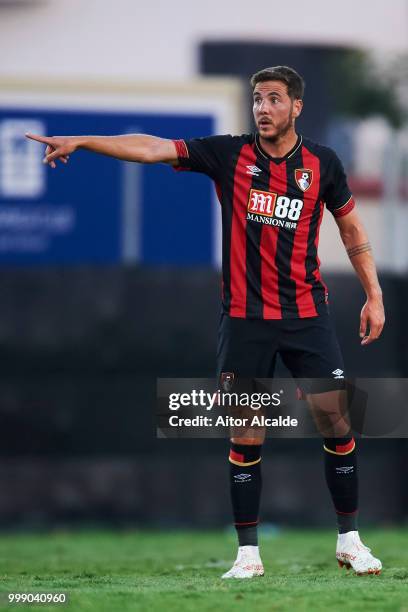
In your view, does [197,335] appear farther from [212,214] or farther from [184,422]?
[184,422]

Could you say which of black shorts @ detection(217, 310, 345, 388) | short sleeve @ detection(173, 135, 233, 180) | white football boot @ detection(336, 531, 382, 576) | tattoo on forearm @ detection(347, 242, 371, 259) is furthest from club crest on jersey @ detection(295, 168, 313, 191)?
white football boot @ detection(336, 531, 382, 576)

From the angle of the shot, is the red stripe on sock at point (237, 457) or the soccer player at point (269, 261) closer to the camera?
the soccer player at point (269, 261)

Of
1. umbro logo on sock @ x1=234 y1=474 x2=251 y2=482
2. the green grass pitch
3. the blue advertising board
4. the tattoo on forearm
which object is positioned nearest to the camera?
the green grass pitch

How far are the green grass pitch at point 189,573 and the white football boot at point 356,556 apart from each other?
58 mm

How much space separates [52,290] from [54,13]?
1043cm

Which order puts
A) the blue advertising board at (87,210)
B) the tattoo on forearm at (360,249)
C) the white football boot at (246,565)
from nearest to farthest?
the white football boot at (246,565)
the tattoo on forearm at (360,249)
the blue advertising board at (87,210)

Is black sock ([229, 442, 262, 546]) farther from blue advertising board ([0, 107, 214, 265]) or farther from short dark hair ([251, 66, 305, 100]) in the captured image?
blue advertising board ([0, 107, 214, 265])

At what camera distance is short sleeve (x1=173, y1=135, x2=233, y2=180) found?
7.51m

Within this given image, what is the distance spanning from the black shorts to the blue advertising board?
533 cm

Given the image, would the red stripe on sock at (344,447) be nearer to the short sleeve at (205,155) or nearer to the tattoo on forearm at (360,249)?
the tattoo on forearm at (360,249)

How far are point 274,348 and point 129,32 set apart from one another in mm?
14462

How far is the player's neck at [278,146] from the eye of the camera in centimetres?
755

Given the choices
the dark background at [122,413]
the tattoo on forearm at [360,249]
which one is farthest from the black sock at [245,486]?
the dark background at [122,413]

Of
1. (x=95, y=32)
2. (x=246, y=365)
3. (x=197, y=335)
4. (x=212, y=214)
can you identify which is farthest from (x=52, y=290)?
(x=95, y=32)
